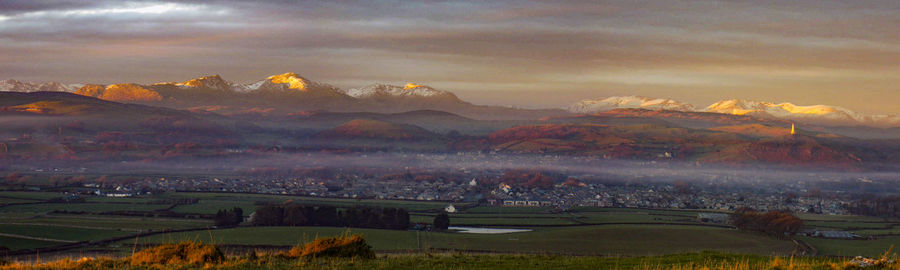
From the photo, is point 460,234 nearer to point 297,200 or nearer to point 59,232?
point 59,232

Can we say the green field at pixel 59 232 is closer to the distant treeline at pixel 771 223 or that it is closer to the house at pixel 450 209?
the house at pixel 450 209

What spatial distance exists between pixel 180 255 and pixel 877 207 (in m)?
97.1

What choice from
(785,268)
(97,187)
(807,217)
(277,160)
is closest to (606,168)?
(277,160)

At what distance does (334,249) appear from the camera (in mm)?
25469

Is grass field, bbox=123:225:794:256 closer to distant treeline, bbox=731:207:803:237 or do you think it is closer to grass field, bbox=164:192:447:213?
distant treeline, bbox=731:207:803:237

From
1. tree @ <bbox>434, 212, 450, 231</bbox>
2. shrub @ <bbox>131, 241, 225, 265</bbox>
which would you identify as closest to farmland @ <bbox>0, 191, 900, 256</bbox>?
tree @ <bbox>434, 212, 450, 231</bbox>

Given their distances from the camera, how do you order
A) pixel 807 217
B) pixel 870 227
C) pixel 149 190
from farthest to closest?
pixel 149 190 < pixel 807 217 < pixel 870 227

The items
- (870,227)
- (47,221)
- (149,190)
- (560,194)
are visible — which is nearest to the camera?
(47,221)

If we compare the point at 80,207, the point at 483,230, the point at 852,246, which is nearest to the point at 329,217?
the point at 483,230

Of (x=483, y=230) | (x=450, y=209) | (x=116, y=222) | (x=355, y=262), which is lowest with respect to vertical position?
(x=450, y=209)

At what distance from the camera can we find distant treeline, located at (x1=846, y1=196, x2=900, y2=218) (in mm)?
94181

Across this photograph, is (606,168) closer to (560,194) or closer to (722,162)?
(722,162)

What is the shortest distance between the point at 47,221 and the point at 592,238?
48156 millimetres

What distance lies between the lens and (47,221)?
2734 inches
